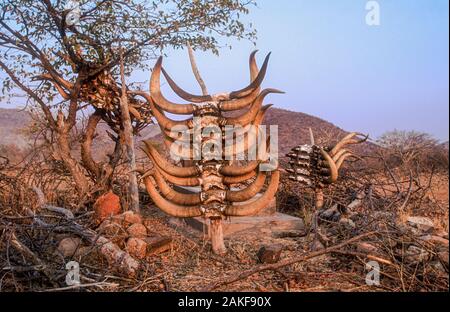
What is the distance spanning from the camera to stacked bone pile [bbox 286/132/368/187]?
16.6 ft

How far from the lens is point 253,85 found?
14.7 feet

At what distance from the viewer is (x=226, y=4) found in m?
6.61

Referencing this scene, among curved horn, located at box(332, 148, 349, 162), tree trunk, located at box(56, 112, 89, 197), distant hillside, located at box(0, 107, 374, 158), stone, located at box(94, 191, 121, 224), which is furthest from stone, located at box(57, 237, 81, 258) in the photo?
distant hillside, located at box(0, 107, 374, 158)

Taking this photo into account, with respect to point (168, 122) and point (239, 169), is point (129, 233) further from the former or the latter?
point (239, 169)

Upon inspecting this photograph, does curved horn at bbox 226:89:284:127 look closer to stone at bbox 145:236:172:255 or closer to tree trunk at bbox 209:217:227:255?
tree trunk at bbox 209:217:227:255

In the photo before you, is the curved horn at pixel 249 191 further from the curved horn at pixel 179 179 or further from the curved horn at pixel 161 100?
the curved horn at pixel 161 100

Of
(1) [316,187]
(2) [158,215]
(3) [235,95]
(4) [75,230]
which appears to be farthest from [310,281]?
(2) [158,215]

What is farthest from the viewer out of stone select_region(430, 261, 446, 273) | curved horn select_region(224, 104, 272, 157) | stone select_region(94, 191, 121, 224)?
stone select_region(94, 191, 121, 224)

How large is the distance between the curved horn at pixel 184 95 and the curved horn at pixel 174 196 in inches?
33.2

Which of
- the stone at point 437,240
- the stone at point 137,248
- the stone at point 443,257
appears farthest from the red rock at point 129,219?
the stone at point 443,257

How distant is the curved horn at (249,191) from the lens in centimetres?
452

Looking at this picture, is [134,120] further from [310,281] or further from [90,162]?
A: [310,281]

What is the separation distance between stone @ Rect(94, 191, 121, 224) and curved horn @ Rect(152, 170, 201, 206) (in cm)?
102

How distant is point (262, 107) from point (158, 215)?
3.16 meters
